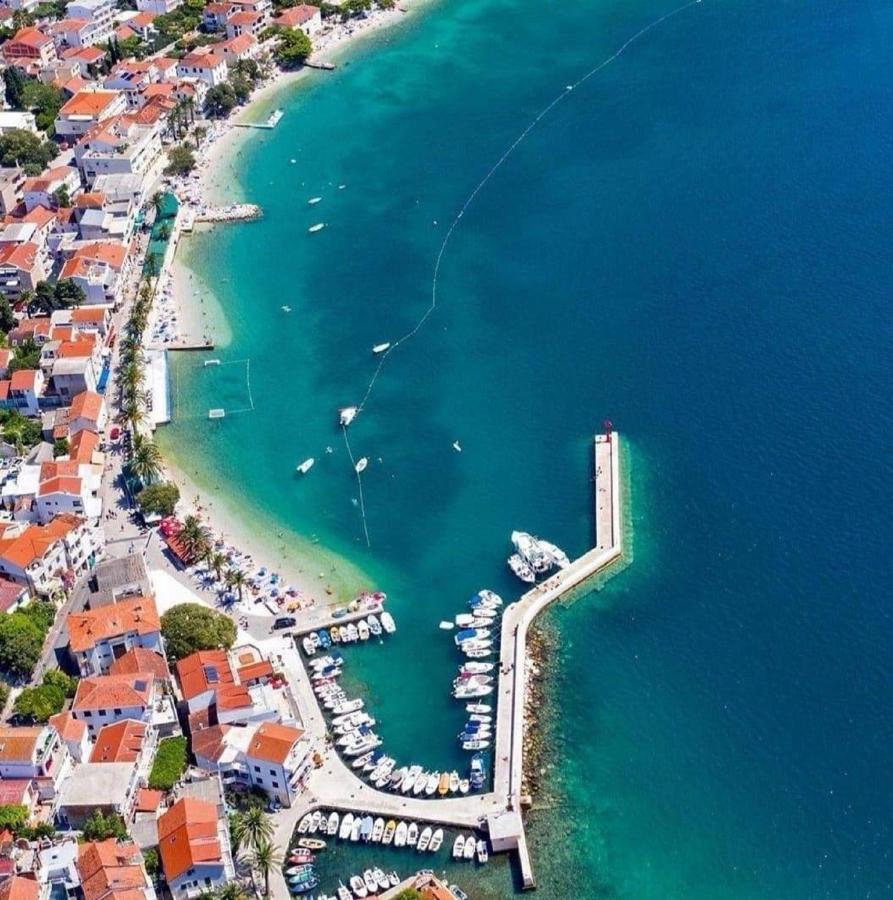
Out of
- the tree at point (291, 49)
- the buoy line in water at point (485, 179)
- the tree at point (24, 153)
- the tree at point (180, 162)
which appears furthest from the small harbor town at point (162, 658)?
the tree at point (291, 49)

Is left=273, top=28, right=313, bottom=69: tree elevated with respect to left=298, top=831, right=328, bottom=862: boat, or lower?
elevated

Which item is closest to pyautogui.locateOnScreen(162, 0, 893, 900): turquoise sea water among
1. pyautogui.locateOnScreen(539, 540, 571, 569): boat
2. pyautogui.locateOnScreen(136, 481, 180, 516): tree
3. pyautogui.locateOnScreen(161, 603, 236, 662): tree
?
pyautogui.locateOnScreen(539, 540, 571, 569): boat

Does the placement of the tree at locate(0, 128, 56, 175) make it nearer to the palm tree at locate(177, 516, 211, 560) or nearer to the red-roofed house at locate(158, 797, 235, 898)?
the palm tree at locate(177, 516, 211, 560)

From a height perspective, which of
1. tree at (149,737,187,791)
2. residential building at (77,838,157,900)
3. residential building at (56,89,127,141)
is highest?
residential building at (56,89,127,141)

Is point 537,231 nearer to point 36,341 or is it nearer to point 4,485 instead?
point 36,341

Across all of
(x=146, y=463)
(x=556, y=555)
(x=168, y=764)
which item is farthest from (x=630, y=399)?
(x=168, y=764)

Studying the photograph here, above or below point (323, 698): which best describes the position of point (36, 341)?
above

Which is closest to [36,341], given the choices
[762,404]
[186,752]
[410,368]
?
[410,368]
